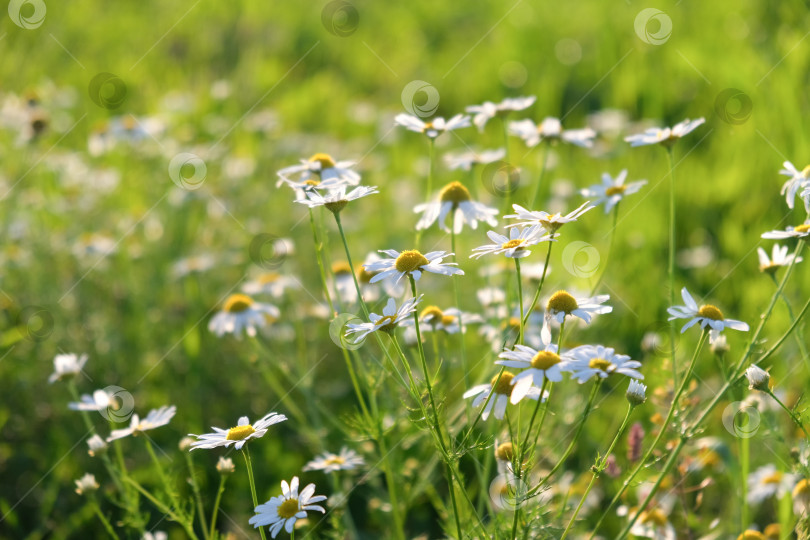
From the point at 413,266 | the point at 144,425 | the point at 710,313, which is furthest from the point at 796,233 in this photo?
the point at 144,425

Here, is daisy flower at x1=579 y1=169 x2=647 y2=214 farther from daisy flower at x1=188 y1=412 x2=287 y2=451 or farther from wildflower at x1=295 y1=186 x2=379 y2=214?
daisy flower at x1=188 y1=412 x2=287 y2=451

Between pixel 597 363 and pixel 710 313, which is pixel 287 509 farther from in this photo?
pixel 710 313

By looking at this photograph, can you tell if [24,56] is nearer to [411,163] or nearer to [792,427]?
[411,163]

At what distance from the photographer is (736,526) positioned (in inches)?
70.6

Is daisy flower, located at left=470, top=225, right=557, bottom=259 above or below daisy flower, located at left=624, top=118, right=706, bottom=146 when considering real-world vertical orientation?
below

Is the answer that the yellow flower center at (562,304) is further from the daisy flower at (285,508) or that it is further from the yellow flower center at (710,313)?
the daisy flower at (285,508)

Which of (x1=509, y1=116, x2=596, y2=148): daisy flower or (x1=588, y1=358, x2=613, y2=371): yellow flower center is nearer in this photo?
(x1=588, y1=358, x2=613, y2=371): yellow flower center

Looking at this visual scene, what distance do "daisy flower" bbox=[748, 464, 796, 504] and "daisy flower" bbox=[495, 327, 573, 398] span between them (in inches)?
38.6

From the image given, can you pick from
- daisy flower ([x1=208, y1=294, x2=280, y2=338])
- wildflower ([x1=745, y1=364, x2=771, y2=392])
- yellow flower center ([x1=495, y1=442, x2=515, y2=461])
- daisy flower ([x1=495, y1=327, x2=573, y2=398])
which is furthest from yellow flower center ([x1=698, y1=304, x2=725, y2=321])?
daisy flower ([x1=208, y1=294, x2=280, y2=338])

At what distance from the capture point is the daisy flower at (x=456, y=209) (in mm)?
1657

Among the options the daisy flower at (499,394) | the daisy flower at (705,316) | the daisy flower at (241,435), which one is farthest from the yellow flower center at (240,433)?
the daisy flower at (705,316)

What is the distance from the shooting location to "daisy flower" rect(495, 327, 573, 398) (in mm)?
1117

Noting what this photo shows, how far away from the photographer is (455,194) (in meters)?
1.70

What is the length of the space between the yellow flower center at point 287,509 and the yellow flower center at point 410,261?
0.46 meters
